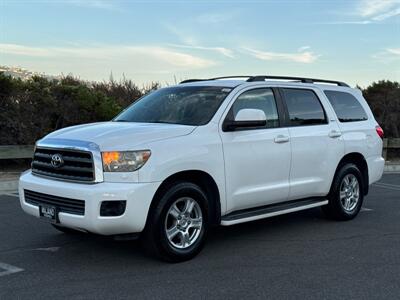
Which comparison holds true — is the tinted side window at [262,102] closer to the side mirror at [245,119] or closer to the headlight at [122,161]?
the side mirror at [245,119]

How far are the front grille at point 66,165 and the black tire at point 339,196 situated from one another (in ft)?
12.3

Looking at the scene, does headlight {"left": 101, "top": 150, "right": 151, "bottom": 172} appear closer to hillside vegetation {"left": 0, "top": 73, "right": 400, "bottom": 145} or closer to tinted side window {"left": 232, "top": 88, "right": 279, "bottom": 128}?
tinted side window {"left": 232, "top": 88, "right": 279, "bottom": 128}

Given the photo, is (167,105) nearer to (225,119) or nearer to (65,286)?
(225,119)

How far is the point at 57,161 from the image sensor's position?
5305 mm

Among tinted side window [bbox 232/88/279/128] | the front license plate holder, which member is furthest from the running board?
the front license plate holder

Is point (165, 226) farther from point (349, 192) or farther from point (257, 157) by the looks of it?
point (349, 192)

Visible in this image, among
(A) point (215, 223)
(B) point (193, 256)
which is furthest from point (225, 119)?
(B) point (193, 256)

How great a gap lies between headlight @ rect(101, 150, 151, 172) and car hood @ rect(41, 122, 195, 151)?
0.16 feet

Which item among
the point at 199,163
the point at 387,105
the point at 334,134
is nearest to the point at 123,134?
the point at 199,163

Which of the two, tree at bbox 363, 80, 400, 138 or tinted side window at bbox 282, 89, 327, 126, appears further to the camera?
tree at bbox 363, 80, 400, 138

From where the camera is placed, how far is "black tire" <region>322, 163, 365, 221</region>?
7426mm

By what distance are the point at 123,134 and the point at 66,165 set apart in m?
0.64

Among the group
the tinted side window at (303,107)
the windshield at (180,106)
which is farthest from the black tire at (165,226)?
the tinted side window at (303,107)

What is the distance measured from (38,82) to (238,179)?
386 inches
